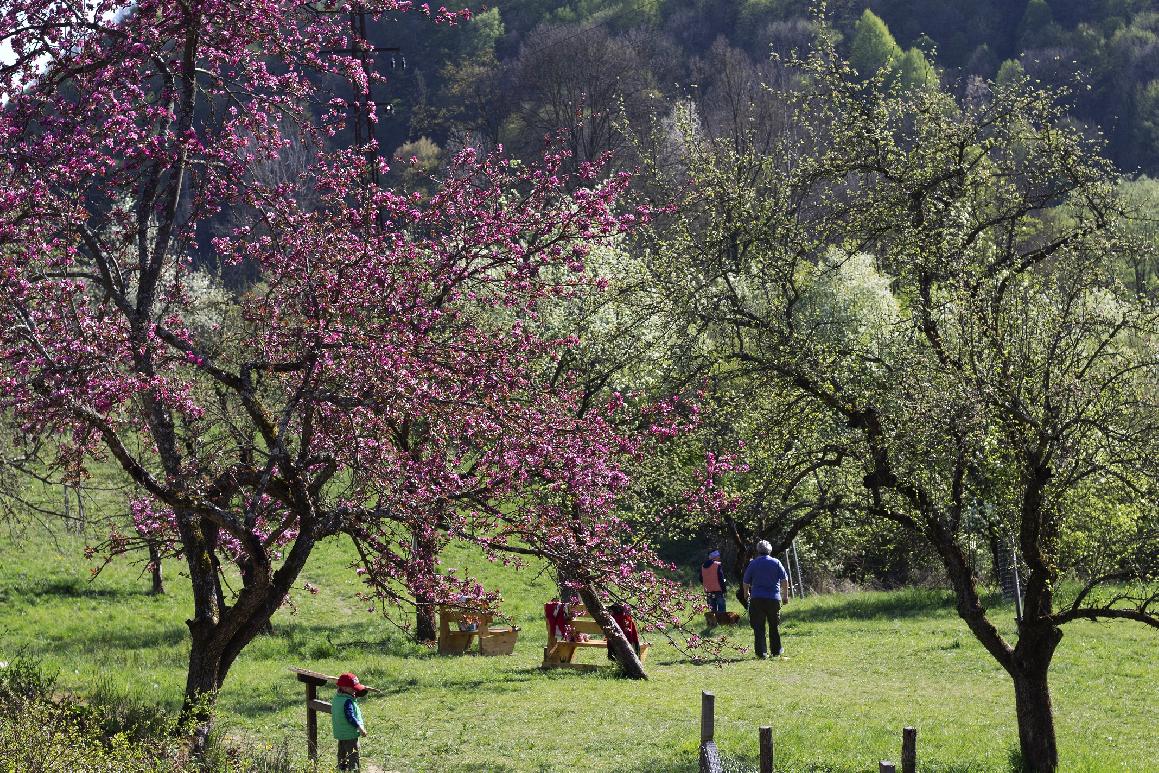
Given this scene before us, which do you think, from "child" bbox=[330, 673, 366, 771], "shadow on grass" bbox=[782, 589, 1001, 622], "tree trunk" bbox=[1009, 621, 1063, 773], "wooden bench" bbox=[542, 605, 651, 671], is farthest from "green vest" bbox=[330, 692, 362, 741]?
"shadow on grass" bbox=[782, 589, 1001, 622]

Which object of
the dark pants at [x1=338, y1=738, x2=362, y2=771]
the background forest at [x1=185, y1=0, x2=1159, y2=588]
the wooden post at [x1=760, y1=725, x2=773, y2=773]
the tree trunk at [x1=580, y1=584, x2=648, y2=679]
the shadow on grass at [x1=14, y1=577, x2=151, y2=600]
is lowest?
the dark pants at [x1=338, y1=738, x2=362, y2=771]

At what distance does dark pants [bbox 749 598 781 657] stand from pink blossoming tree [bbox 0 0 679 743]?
6.92 meters

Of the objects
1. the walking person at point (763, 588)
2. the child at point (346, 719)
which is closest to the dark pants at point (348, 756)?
the child at point (346, 719)

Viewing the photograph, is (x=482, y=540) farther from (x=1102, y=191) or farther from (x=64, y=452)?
(x=1102, y=191)

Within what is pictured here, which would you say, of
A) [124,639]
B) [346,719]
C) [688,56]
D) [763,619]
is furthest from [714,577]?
[688,56]

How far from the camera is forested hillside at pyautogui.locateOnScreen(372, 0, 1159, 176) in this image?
7256 centimetres

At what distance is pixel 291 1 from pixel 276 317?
3.23 m

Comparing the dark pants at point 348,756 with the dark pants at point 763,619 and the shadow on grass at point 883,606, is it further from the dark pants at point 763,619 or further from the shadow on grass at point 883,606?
the shadow on grass at point 883,606

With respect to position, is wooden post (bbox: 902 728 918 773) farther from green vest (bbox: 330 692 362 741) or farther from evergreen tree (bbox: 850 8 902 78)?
evergreen tree (bbox: 850 8 902 78)

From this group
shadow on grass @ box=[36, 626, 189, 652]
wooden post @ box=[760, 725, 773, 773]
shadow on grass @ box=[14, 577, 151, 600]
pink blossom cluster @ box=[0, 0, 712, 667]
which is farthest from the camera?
shadow on grass @ box=[14, 577, 151, 600]

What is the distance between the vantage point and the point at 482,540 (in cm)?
1138

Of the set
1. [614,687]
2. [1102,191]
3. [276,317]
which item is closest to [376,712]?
[614,687]

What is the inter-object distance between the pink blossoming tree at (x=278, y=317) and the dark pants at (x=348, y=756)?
4.29 ft

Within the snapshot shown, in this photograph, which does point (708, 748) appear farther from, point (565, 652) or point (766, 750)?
point (565, 652)
